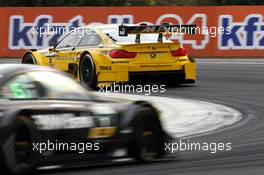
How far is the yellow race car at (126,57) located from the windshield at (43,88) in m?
7.32

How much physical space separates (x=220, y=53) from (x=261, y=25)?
136cm

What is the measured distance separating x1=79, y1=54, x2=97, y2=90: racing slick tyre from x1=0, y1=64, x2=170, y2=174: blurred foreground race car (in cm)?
768

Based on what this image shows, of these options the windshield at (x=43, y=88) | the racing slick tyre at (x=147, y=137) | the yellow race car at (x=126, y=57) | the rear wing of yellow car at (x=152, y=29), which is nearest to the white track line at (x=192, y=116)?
the yellow race car at (x=126, y=57)

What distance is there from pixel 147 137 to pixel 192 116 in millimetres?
4173

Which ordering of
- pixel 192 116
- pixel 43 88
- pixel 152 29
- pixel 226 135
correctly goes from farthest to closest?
pixel 152 29
pixel 192 116
pixel 226 135
pixel 43 88

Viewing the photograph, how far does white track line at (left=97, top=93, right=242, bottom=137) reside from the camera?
12.4m

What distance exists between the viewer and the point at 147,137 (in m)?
9.52

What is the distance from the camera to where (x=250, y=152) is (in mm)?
10227

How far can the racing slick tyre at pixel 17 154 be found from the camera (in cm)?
794

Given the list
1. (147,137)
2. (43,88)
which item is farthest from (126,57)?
(43,88)

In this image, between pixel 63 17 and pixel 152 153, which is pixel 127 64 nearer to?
pixel 152 153

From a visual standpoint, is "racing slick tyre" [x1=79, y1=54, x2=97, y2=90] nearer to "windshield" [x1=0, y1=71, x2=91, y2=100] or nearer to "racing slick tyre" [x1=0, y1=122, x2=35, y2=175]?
"windshield" [x1=0, y1=71, x2=91, y2=100]

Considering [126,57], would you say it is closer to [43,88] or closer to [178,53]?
[178,53]

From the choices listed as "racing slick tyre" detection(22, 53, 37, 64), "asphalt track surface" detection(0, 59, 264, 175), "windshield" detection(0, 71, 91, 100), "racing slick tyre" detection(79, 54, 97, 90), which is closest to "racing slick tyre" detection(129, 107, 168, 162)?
"asphalt track surface" detection(0, 59, 264, 175)
